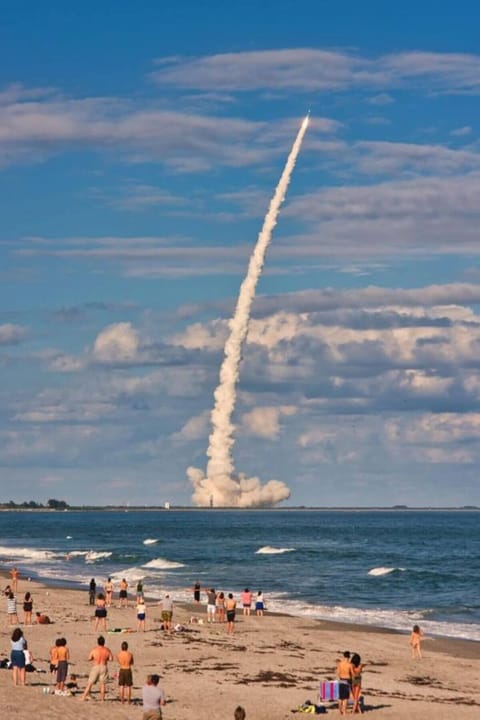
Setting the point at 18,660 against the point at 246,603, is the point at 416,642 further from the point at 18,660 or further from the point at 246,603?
the point at 18,660

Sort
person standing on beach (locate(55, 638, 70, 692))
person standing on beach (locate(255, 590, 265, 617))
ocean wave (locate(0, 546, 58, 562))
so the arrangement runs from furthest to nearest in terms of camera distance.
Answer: ocean wave (locate(0, 546, 58, 562)), person standing on beach (locate(255, 590, 265, 617)), person standing on beach (locate(55, 638, 70, 692))

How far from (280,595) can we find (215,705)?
4012 cm

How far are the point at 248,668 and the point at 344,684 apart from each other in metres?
8.23

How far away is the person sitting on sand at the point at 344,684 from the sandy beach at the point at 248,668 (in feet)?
1.00

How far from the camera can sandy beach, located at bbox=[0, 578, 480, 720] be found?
33875 mm

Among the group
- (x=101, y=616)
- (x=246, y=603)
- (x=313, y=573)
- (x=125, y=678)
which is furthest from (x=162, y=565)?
(x=125, y=678)

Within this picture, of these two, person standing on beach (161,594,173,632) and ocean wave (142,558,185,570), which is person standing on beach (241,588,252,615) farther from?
ocean wave (142,558,185,570)

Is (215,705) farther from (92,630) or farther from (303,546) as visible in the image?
(303,546)

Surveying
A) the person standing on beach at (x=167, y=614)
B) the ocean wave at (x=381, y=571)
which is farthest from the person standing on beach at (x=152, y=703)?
the ocean wave at (x=381, y=571)

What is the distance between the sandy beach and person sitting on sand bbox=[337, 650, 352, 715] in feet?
1.00

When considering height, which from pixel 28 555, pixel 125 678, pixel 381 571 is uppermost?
pixel 28 555

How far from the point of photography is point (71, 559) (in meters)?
112

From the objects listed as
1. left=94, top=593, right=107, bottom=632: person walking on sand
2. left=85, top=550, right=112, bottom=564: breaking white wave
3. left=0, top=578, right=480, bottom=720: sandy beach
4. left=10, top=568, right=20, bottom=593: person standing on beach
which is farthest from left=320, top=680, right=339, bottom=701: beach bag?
left=85, top=550, right=112, bottom=564: breaking white wave

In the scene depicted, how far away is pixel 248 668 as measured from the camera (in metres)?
42.6
